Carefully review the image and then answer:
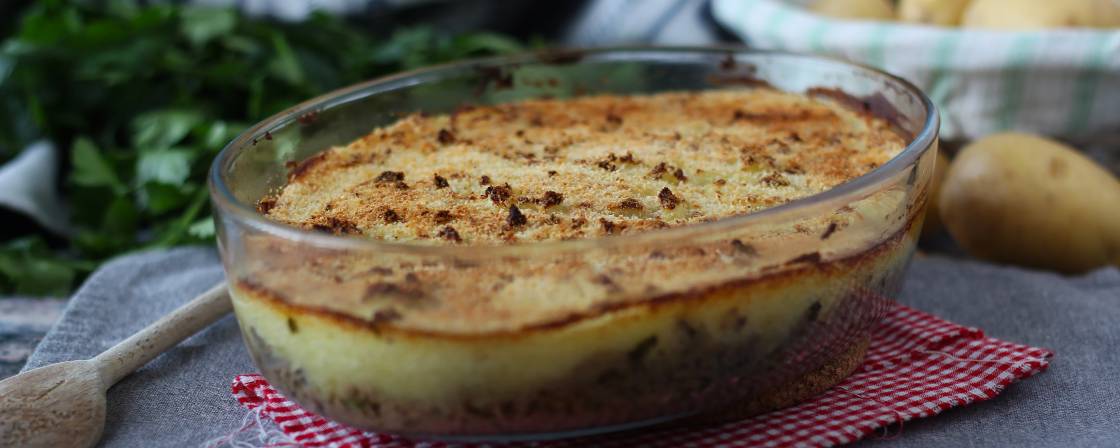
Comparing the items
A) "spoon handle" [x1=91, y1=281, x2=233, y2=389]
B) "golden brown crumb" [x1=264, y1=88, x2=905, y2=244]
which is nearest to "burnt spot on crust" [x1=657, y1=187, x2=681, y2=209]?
"golden brown crumb" [x1=264, y1=88, x2=905, y2=244]

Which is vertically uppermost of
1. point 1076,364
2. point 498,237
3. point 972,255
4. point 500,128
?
point 498,237

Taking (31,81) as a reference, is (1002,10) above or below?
above

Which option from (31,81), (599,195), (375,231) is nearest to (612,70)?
(599,195)

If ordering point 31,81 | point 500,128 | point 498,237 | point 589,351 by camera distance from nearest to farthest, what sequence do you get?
point 589,351 → point 498,237 → point 500,128 → point 31,81

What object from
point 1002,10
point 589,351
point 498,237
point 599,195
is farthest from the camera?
point 1002,10

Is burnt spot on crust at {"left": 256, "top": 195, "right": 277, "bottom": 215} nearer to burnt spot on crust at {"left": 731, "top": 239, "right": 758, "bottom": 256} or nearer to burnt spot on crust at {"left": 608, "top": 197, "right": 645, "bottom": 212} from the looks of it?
burnt spot on crust at {"left": 608, "top": 197, "right": 645, "bottom": 212}

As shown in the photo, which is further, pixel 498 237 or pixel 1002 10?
pixel 1002 10

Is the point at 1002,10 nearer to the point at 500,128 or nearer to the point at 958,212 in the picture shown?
the point at 958,212

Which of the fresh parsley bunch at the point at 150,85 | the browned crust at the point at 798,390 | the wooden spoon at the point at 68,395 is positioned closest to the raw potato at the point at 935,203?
the browned crust at the point at 798,390
